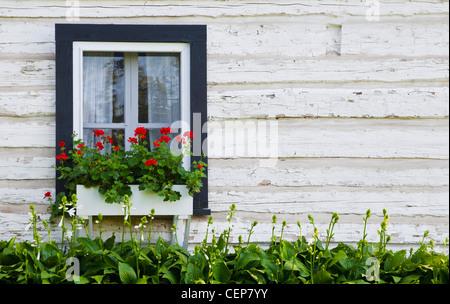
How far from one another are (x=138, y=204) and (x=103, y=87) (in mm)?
807

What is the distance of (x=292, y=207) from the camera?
121 inches

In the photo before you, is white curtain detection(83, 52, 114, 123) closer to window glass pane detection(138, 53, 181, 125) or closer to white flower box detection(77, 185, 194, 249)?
window glass pane detection(138, 53, 181, 125)

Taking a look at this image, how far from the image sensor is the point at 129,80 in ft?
10.3

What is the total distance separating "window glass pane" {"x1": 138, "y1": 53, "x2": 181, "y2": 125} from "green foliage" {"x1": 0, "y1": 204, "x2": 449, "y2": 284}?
79 centimetres

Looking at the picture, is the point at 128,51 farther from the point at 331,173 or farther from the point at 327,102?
the point at 331,173

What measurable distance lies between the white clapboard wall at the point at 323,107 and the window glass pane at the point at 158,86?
0.24 metres

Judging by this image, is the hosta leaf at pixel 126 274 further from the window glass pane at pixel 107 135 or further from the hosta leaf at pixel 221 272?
the window glass pane at pixel 107 135

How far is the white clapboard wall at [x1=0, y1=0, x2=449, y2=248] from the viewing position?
3055 millimetres

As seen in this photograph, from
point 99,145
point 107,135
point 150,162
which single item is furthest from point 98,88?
point 150,162

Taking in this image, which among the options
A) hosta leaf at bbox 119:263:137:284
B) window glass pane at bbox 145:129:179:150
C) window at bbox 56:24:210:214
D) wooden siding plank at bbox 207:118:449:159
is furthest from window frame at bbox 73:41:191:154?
hosta leaf at bbox 119:263:137:284

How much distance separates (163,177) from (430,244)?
1630 mm

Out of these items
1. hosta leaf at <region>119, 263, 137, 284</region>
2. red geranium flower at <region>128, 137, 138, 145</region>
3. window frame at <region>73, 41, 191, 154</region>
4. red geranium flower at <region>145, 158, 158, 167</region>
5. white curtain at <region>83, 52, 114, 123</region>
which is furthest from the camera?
white curtain at <region>83, 52, 114, 123</region>

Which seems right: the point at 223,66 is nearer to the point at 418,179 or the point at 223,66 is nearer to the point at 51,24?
the point at 51,24
